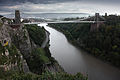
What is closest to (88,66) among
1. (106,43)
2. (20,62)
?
(106,43)

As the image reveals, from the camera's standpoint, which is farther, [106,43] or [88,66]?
[106,43]

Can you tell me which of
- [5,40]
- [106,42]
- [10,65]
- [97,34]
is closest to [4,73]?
[10,65]

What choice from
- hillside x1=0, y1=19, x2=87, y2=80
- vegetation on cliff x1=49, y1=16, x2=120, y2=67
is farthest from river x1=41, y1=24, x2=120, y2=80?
hillside x1=0, y1=19, x2=87, y2=80

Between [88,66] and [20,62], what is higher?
[20,62]

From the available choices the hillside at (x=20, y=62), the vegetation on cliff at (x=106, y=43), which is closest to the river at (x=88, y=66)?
the vegetation on cliff at (x=106, y=43)

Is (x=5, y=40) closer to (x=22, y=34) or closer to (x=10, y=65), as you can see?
(x=10, y=65)

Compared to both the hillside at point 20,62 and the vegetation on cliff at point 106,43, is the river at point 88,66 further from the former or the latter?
the hillside at point 20,62

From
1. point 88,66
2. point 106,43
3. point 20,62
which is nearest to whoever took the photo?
point 20,62

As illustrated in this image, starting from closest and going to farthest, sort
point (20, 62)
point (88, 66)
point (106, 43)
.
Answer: point (20, 62) → point (88, 66) → point (106, 43)

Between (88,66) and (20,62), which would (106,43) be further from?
(20,62)

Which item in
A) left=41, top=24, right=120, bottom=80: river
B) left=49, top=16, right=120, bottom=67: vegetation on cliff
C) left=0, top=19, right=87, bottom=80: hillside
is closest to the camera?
left=0, top=19, right=87, bottom=80: hillside

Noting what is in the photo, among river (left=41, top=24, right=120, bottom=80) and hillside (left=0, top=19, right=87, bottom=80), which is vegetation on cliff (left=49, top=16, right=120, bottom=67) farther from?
hillside (left=0, top=19, right=87, bottom=80)
